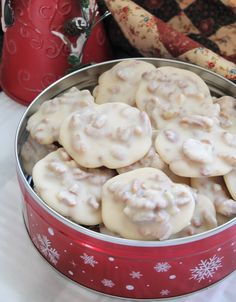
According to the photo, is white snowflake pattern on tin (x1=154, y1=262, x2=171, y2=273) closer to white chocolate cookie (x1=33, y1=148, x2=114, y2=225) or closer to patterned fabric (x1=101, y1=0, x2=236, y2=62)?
white chocolate cookie (x1=33, y1=148, x2=114, y2=225)

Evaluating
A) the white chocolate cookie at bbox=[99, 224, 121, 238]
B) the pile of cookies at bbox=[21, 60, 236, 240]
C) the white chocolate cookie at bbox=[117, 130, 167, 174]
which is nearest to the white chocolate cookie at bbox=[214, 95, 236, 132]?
the pile of cookies at bbox=[21, 60, 236, 240]

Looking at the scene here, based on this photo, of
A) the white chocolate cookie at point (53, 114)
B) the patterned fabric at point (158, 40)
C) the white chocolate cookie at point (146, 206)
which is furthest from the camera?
the patterned fabric at point (158, 40)

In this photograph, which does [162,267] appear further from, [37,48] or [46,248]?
[37,48]

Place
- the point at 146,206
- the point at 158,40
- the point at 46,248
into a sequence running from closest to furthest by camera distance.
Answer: the point at 146,206
the point at 46,248
the point at 158,40

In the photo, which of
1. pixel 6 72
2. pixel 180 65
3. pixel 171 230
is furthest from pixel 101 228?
pixel 6 72

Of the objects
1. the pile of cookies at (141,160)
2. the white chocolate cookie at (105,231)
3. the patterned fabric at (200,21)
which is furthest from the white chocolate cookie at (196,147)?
the patterned fabric at (200,21)

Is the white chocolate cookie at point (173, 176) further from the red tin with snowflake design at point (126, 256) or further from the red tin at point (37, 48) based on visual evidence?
the red tin at point (37, 48)

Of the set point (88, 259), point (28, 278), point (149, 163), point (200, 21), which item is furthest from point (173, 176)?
point (200, 21)
